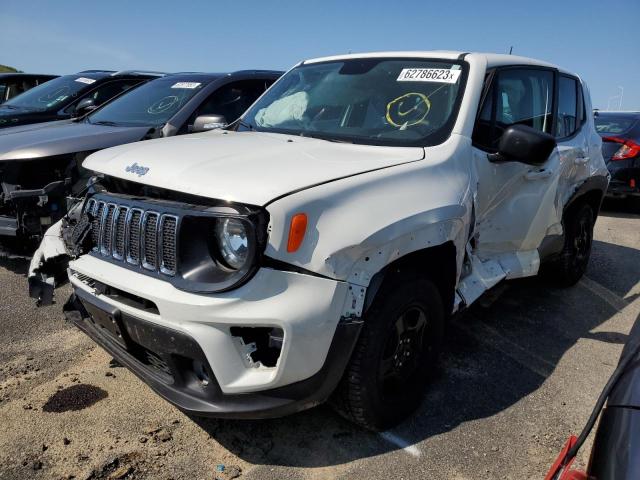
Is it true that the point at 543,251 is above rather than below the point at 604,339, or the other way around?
above

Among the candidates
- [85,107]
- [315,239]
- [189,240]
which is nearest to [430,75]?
[315,239]

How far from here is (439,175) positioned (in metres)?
2.69

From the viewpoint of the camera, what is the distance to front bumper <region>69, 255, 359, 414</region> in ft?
6.75

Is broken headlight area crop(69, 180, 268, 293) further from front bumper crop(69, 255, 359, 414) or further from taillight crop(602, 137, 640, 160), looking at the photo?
taillight crop(602, 137, 640, 160)

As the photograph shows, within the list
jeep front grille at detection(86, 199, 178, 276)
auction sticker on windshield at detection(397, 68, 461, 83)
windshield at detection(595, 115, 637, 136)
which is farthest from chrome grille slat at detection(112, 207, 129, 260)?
windshield at detection(595, 115, 637, 136)

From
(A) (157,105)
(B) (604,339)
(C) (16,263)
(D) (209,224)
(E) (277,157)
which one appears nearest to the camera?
(D) (209,224)

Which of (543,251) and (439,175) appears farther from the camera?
(543,251)

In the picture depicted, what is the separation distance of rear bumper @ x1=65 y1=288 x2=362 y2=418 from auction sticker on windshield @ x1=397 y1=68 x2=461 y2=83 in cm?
170

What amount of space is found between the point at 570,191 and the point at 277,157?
282cm

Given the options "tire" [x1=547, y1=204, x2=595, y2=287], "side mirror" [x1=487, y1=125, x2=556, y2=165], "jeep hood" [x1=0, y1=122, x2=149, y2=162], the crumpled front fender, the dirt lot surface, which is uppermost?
"side mirror" [x1=487, y1=125, x2=556, y2=165]

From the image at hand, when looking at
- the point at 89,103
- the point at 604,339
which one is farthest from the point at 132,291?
the point at 89,103

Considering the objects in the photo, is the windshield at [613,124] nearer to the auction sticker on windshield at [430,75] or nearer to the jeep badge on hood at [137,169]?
the auction sticker on windshield at [430,75]

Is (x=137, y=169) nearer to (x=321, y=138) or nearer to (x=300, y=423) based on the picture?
(x=321, y=138)

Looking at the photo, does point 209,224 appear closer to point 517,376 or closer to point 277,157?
point 277,157
